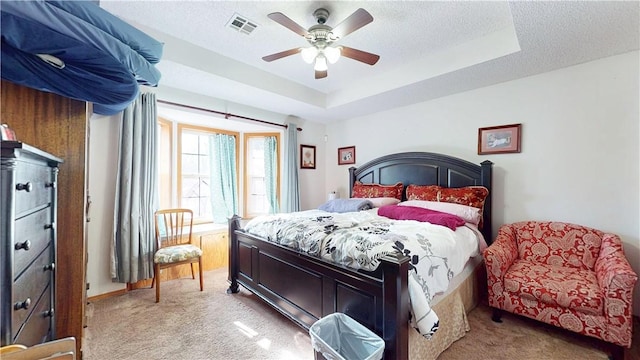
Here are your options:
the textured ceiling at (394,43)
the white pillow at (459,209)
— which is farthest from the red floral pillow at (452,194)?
the textured ceiling at (394,43)

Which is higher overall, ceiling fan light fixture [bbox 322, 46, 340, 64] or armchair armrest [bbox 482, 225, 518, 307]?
ceiling fan light fixture [bbox 322, 46, 340, 64]

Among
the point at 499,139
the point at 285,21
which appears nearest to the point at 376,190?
the point at 499,139

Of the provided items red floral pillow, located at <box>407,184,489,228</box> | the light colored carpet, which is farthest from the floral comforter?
the light colored carpet

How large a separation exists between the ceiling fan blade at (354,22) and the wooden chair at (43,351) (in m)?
2.04

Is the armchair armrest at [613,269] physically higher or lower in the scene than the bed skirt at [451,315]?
higher

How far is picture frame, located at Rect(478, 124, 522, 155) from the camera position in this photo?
2830 mm

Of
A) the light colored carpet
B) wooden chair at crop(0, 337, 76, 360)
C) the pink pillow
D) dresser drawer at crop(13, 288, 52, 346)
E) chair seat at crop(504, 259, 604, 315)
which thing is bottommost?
the light colored carpet

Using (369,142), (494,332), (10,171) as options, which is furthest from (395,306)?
(369,142)

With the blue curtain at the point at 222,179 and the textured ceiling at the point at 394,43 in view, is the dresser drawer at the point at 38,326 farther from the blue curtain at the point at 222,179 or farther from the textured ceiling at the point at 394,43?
the blue curtain at the point at 222,179

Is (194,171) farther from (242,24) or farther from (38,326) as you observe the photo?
(38,326)

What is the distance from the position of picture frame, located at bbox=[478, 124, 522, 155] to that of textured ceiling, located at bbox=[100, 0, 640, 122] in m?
0.54

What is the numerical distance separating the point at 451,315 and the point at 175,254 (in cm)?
267

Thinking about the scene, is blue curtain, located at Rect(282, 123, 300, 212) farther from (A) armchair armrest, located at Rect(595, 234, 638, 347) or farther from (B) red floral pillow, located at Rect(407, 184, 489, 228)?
(A) armchair armrest, located at Rect(595, 234, 638, 347)

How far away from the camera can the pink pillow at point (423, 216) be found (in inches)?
93.0
